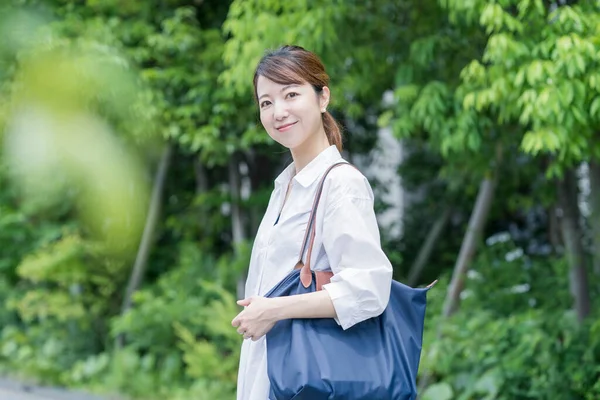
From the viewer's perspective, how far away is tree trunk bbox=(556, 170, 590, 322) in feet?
22.5

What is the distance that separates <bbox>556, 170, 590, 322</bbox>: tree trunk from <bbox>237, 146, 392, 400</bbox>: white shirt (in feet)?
15.4

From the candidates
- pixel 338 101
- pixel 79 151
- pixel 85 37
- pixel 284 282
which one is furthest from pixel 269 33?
pixel 284 282

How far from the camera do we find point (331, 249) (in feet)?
7.69

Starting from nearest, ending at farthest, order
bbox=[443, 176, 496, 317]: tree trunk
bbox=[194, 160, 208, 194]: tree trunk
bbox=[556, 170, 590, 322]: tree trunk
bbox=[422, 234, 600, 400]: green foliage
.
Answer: bbox=[422, 234, 600, 400]: green foliage < bbox=[556, 170, 590, 322]: tree trunk < bbox=[443, 176, 496, 317]: tree trunk < bbox=[194, 160, 208, 194]: tree trunk

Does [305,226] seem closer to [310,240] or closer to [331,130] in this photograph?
[310,240]

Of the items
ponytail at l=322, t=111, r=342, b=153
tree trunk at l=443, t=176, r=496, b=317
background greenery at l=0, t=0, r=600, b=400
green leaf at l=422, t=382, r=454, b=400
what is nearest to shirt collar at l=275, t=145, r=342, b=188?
ponytail at l=322, t=111, r=342, b=153

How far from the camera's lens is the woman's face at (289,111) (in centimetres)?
256

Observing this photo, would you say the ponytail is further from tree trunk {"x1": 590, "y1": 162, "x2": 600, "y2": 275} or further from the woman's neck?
tree trunk {"x1": 590, "y1": 162, "x2": 600, "y2": 275}

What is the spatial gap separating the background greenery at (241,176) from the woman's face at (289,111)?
8.61 ft

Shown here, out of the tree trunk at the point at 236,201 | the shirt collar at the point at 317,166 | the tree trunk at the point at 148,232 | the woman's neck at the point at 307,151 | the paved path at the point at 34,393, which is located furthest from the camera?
the tree trunk at the point at 148,232

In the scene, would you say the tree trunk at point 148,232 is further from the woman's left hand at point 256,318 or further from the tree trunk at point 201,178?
the woman's left hand at point 256,318

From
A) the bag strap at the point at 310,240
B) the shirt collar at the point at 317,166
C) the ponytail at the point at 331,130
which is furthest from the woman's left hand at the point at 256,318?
the ponytail at the point at 331,130

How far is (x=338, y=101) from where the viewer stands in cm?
716

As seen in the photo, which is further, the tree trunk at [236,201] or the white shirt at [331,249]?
the tree trunk at [236,201]
